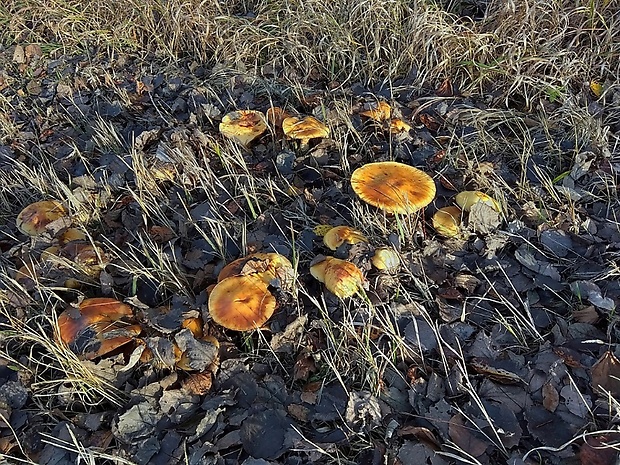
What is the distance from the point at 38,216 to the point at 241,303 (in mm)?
1486

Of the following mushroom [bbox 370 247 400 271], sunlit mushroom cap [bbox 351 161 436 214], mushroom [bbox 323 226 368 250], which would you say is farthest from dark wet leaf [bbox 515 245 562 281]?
mushroom [bbox 323 226 368 250]

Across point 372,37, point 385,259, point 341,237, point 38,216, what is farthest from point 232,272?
point 372,37

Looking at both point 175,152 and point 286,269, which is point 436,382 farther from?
point 175,152

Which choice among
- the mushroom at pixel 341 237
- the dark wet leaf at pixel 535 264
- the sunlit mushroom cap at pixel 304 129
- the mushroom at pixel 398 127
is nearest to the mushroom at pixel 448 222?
the dark wet leaf at pixel 535 264

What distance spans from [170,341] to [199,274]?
0.50m

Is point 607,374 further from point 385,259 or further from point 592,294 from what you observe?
point 385,259

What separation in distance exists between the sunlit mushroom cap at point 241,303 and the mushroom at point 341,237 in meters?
0.47

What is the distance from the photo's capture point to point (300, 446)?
2.25 meters

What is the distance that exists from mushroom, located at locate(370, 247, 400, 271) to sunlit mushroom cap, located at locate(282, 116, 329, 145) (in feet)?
3.46

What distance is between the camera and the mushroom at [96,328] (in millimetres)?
2490

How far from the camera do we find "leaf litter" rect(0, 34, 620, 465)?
2.31m

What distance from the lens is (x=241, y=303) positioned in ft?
8.34

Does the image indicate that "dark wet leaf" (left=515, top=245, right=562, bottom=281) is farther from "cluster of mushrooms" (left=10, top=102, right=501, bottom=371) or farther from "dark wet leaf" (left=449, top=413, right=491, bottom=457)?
"dark wet leaf" (left=449, top=413, right=491, bottom=457)

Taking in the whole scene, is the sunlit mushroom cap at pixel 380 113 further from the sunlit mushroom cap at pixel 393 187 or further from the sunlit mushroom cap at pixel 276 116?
the sunlit mushroom cap at pixel 393 187
